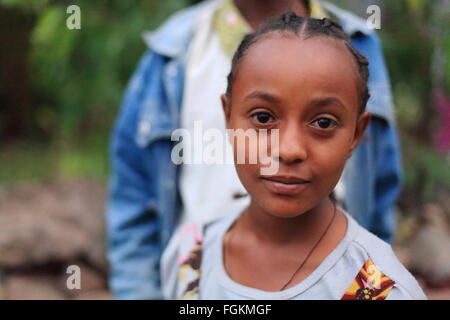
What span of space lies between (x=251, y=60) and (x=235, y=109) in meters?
0.07

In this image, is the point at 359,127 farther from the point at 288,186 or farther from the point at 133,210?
the point at 133,210

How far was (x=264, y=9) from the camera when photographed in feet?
4.28

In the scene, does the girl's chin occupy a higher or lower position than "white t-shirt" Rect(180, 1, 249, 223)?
lower

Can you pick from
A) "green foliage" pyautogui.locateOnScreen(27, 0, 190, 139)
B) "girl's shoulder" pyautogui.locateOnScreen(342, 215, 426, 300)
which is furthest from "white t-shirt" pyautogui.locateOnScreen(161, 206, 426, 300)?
"green foliage" pyautogui.locateOnScreen(27, 0, 190, 139)

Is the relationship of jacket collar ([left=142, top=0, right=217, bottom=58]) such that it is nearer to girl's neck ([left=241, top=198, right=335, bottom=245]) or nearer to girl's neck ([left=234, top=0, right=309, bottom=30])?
girl's neck ([left=234, top=0, right=309, bottom=30])

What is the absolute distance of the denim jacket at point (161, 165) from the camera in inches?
62.7

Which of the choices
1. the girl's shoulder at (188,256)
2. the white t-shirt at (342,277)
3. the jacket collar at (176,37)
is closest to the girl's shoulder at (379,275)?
the white t-shirt at (342,277)

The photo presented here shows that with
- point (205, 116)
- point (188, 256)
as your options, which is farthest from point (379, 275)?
point (205, 116)

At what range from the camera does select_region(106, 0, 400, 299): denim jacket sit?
62.7 inches

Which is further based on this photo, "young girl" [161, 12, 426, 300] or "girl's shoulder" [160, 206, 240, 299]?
"girl's shoulder" [160, 206, 240, 299]

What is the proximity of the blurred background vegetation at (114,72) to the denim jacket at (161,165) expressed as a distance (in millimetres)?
800

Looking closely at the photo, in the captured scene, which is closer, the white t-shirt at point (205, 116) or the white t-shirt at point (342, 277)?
the white t-shirt at point (342, 277)

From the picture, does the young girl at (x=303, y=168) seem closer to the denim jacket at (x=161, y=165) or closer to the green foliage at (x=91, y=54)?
the denim jacket at (x=161, y=165)

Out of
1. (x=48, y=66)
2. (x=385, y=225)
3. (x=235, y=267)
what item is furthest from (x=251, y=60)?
(x=48, y=66)
